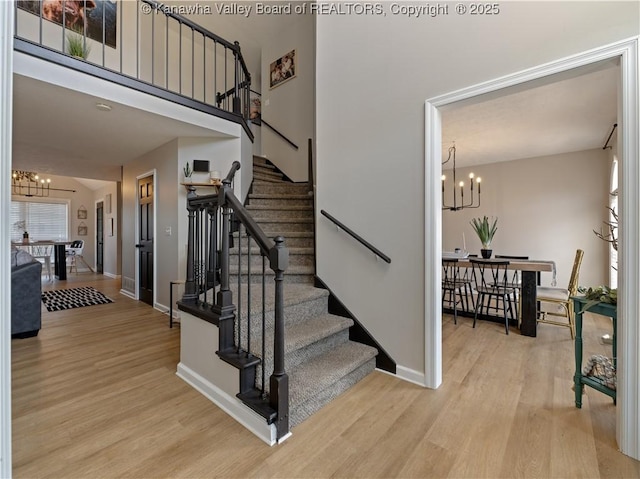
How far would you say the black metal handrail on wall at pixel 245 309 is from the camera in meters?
1.62

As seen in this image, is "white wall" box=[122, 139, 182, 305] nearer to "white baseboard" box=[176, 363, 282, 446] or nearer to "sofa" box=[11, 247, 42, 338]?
"sofa" box=[11, 247, 42, 338]

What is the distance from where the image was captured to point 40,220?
880cm

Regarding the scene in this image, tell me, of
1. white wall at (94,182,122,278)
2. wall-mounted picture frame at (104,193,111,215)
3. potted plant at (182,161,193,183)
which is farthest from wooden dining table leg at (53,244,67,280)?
potted plant at (182,161,193,183)

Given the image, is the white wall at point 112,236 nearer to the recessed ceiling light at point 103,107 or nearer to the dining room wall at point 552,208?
the recessed ceiling light at point 103,107

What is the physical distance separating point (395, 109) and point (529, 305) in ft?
8.93

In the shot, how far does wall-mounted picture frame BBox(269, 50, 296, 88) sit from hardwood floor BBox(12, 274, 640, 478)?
473 centimetres

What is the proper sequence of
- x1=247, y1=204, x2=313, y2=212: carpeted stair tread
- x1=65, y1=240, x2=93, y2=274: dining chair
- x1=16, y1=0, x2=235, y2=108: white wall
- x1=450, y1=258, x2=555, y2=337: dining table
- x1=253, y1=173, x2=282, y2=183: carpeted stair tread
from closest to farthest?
1. x1=450, y1=258, x2=555, y2=337: dining table
2. x1=247, y1=204, x2=313, y2=212: carpeted stair tread
3. x1=16, y1=0, x2=235, y2=108: white wall
4. x1=253, y1=173, x2=282, y2=183: carpeted stair tread
5. x1=65, y1=240, x2=93, y2=274: dining chair

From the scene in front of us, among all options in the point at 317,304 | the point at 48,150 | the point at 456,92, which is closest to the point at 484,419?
the point at 317,304

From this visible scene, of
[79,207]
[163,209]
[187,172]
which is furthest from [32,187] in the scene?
[187,172]

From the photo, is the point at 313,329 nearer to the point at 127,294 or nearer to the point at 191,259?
the point at 191,259

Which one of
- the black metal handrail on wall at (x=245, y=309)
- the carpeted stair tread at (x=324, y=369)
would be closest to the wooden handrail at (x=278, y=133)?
the black metal handrail on wall at (x=245, y=309)

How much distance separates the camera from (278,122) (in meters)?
5.31

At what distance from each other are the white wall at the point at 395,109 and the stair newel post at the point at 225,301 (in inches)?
42.3

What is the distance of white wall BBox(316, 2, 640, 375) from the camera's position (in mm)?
1730
